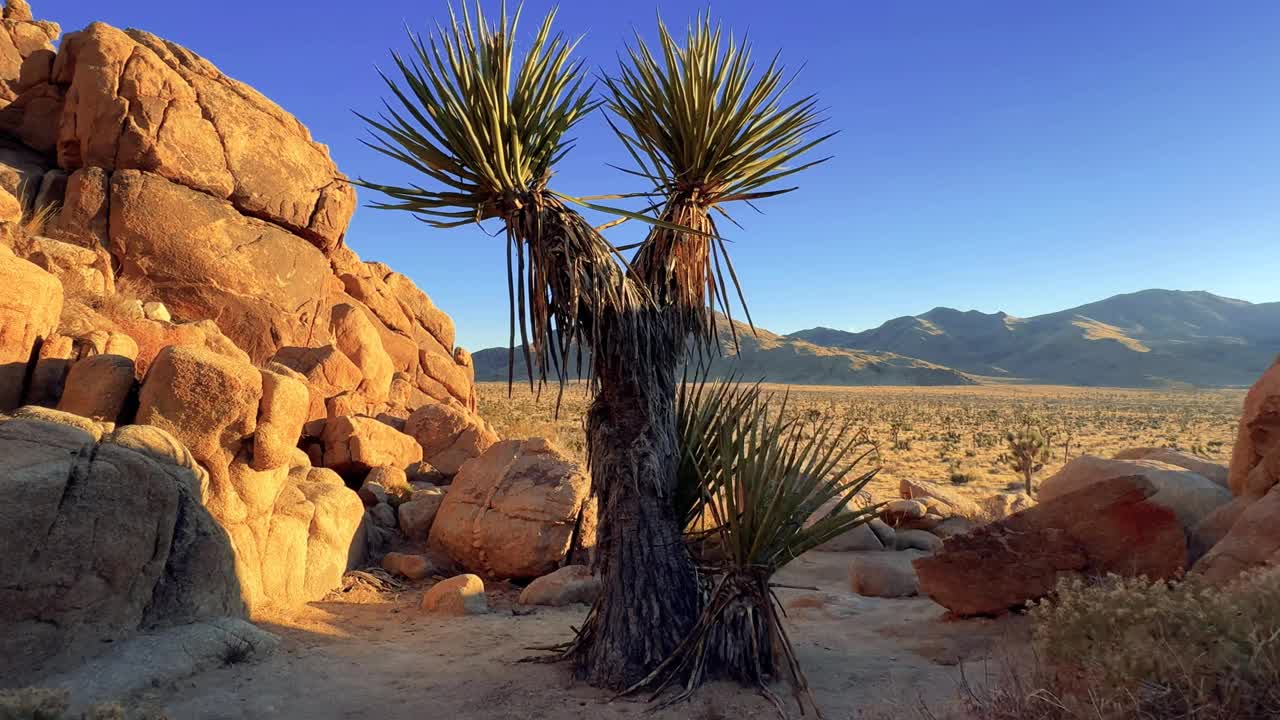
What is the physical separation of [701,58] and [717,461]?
3.12 metres

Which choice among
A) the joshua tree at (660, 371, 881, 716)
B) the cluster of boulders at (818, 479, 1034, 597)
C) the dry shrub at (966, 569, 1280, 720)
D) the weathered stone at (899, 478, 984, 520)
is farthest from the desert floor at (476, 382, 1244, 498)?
the dry shrub at (966, 569, 1280, 720)

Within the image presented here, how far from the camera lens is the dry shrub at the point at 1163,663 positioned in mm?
3205

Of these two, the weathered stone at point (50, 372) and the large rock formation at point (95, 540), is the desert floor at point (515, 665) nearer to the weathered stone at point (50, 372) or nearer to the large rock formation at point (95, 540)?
the large rock formation at point (95, 540)

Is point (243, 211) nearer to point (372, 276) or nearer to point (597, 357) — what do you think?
point (372, 276)

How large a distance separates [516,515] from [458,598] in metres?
1.70

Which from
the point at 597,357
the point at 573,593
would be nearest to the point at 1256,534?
the point at 597,357

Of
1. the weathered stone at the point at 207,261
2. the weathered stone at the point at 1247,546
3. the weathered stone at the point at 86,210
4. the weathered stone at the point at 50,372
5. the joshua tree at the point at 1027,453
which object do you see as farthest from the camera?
the joshua tree at the point at 1027,453

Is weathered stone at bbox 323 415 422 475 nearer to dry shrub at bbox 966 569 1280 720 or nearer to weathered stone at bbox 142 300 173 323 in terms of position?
weathered stone at bbox 142 300 173 323

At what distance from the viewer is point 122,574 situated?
5754 mm

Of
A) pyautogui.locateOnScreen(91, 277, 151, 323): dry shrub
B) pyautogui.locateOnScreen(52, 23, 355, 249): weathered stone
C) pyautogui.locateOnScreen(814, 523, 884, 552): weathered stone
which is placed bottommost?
pyautogui.locateOnScreen(814, 523, 884, 552): weathered stone

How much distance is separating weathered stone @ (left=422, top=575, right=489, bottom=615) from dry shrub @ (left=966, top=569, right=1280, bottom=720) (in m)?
5.68

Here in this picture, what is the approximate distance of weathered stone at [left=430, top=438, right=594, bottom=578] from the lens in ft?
32.9

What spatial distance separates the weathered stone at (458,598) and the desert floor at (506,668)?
0.18 metres

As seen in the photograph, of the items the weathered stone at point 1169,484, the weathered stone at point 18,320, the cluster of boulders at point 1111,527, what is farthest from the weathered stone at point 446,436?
the weathered stone at point 1169,484
